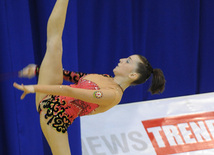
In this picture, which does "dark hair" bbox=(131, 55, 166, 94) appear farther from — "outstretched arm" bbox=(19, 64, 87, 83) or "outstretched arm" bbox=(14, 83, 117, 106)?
"outstretched arm" bbox=(19, 64, 87, 83)

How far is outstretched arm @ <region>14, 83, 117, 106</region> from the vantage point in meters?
1.46

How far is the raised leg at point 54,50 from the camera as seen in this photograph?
174cm

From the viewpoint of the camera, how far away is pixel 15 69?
2.17 metres

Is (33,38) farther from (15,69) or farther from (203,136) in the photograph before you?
(203,136)

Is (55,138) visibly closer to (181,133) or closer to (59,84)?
A: (59,84)

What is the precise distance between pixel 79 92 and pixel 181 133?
1538 mm

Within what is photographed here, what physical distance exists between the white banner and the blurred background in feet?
0.78

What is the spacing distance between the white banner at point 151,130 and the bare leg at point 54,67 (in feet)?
2.94


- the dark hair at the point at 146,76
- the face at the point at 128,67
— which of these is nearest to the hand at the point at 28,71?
the face at the point at 128,67

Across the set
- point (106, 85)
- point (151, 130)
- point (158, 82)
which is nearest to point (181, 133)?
point (151, 130)

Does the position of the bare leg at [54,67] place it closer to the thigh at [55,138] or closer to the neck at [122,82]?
the thigh at [55,138]

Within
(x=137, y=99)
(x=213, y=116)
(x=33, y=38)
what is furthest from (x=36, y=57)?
(x=213, y=116)

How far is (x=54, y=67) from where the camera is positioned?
5.78 ft

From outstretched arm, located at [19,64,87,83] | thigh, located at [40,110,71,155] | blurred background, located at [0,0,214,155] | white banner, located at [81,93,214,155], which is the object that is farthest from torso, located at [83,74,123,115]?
white banner, located at [81,93,214,155]
